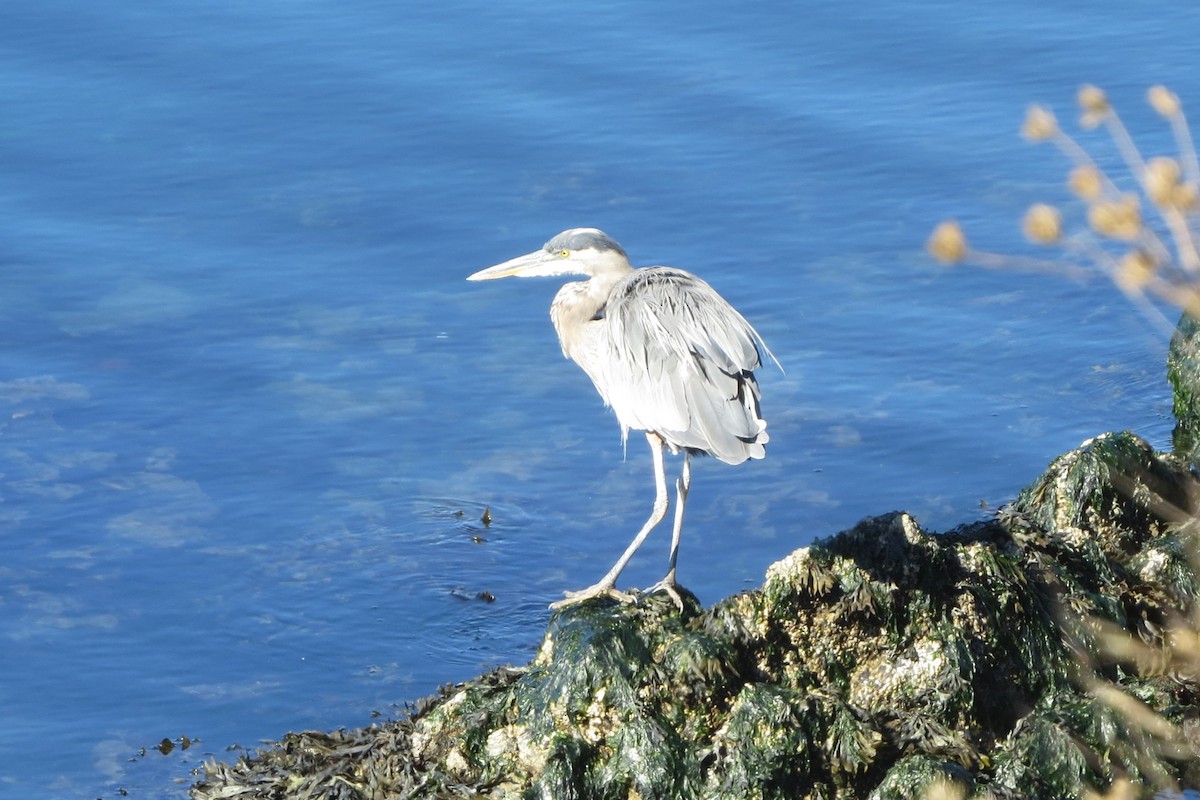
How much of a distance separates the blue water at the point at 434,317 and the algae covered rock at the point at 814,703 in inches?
62.8

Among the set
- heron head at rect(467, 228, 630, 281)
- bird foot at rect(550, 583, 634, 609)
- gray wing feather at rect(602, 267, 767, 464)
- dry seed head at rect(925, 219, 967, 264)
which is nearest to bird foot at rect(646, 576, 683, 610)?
bird foot at rect(550, 583, 634, 609)

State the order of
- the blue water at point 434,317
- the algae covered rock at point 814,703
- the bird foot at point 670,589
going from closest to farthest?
the algae covered rock at point 814,703, the bird foot at point 670,589, the blue water at point 434,317

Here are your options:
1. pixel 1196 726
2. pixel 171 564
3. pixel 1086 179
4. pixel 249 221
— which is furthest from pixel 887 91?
pixel 1086 179

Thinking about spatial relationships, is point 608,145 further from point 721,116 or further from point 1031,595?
point 1031,595

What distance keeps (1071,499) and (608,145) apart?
5.54 meters

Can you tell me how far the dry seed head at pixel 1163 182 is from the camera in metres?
1.87

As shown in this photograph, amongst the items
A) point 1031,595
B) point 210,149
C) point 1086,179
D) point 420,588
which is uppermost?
point 210,149

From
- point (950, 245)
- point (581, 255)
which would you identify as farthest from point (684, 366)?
point (950, 245)

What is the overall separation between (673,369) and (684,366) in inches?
1.9

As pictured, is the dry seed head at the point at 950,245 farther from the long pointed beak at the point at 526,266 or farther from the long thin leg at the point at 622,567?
the long pointed beak at the point at 526,266

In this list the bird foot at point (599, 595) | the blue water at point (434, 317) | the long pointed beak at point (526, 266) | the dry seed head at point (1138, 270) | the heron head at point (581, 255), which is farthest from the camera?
the blue water at point (434, 317)

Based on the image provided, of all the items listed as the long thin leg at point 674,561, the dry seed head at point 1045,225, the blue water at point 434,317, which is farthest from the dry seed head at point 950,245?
the blue water at point 434,317

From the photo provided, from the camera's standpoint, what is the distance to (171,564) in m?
8.07

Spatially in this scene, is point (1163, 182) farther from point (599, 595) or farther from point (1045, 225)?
point (599, 595)
